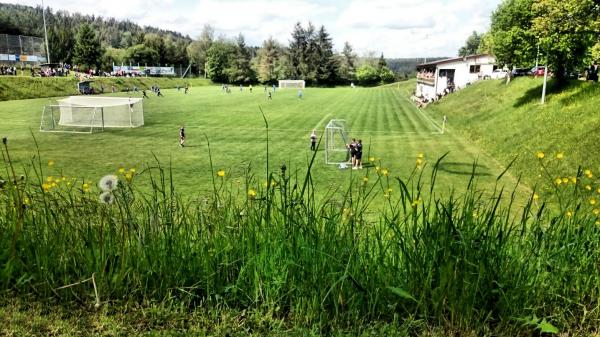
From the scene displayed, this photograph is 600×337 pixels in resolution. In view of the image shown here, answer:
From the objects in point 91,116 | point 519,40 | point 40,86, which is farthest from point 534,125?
point 40,86

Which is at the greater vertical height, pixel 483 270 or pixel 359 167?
pixel 483 270

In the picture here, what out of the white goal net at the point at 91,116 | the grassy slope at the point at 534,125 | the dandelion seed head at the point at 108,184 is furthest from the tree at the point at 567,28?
the white goal net at the point at 91,116

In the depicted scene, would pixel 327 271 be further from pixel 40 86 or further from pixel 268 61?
pixel 268 61

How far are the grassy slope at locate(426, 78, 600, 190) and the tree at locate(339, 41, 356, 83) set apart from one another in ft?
300

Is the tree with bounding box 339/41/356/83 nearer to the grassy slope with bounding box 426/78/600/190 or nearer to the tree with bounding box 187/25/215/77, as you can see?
the tree with bounding box 187/25/215/77

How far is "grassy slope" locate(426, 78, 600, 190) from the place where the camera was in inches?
834

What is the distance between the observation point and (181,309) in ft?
10.9

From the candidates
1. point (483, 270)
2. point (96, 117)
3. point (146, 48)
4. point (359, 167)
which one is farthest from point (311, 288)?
point (146, 48)

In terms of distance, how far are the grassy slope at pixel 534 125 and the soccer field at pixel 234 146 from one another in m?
1.62

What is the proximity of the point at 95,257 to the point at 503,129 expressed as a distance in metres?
31.7

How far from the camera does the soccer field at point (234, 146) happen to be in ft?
72.1

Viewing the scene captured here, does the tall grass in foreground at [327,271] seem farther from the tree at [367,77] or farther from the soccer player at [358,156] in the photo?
the tree at [367,77]

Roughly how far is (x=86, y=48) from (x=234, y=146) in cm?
8364

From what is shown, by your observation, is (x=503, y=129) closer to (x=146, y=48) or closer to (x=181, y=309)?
(x=181, y=309)
